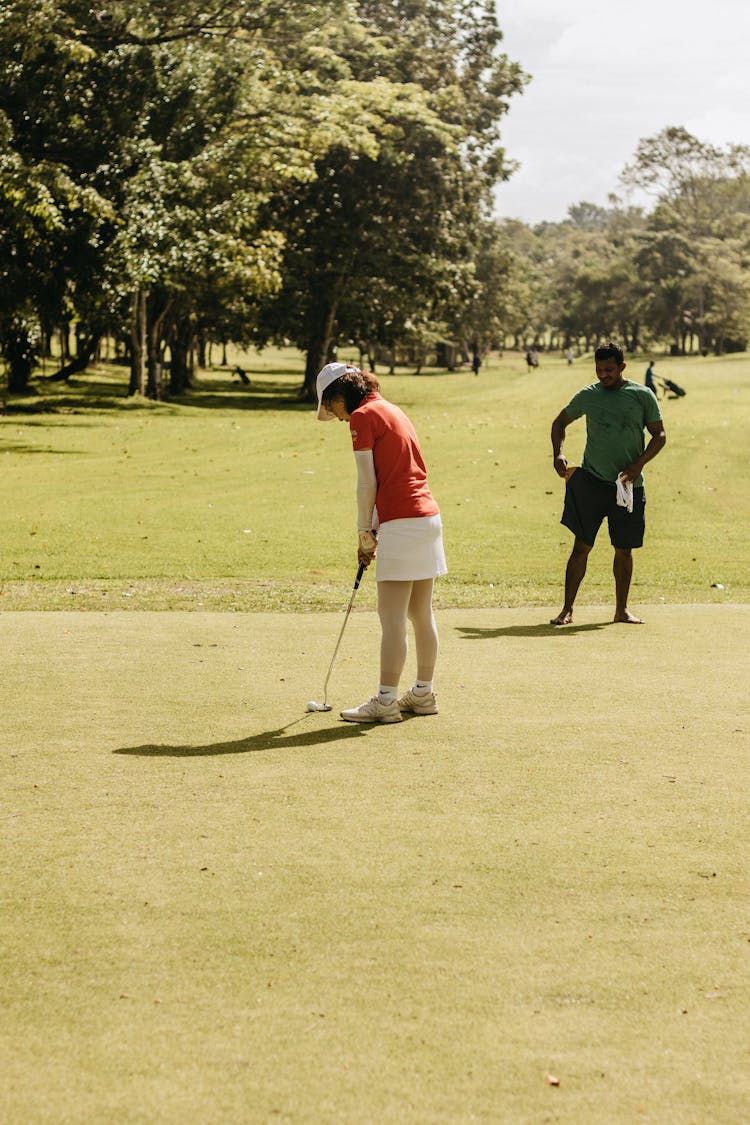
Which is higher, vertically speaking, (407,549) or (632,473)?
(632,473)

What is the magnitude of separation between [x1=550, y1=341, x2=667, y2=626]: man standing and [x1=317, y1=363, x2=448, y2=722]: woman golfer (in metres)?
4.38

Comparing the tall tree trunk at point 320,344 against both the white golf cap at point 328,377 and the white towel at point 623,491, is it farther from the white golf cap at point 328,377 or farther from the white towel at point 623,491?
the white golf cap at point 328,377

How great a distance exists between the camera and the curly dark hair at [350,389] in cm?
773

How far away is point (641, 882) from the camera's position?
5.28 meters

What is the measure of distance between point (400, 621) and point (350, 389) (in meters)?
1.39

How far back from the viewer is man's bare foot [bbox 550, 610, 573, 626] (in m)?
12.1

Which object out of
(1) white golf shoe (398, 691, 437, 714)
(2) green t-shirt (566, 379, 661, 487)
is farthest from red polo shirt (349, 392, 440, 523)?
(2) green t-shirt (566, 379, 661, 487)

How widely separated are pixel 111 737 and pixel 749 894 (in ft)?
11.8

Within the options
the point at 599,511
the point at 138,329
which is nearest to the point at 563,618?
the point at 599,511

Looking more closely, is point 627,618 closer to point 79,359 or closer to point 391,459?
point 391,459

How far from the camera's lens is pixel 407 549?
786 centimetres

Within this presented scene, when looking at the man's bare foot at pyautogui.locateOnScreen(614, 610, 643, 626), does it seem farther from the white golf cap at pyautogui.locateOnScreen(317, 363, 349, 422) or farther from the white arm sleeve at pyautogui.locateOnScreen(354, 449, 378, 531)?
the white golf cap at pyautogui.locateOnScreen(317, 363, 349, 422)

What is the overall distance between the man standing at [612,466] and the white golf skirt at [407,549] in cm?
440

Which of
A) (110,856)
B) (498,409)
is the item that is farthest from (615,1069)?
(498,409)
